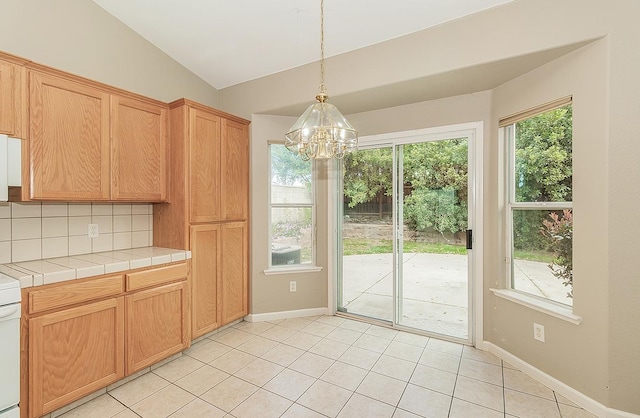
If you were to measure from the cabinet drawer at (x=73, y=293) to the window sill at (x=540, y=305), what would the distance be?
3137mm

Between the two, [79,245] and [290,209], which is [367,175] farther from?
[79,245]

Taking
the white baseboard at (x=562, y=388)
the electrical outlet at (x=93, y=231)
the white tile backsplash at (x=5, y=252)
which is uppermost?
the electrical outlet at (x=93, y=231)

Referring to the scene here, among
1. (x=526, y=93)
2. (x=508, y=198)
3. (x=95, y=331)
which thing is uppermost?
(x=526, y=93)

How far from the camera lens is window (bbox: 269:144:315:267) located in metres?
3.68

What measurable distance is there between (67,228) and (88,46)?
1.56 metres

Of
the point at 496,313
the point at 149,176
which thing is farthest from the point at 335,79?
the point at 496,313

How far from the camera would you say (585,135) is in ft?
6.72

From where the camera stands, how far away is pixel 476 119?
2.88 m

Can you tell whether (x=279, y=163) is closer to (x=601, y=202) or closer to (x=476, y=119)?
(x=476, y=119)

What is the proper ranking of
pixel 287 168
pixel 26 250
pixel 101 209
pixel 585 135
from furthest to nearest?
pixel 287 168, pixel 101 209, pixel 26 250, pixel 585 135

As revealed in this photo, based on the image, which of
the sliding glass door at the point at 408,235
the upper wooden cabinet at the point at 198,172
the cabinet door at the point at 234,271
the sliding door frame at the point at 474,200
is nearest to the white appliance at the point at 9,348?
the upper wooden cabinet at the point at 198,172

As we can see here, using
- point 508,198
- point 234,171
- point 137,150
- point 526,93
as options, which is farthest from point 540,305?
point 137,150

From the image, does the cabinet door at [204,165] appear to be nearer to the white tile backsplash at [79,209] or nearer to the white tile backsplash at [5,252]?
the white tile backsplash at [79,209]

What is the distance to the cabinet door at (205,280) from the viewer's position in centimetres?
289
